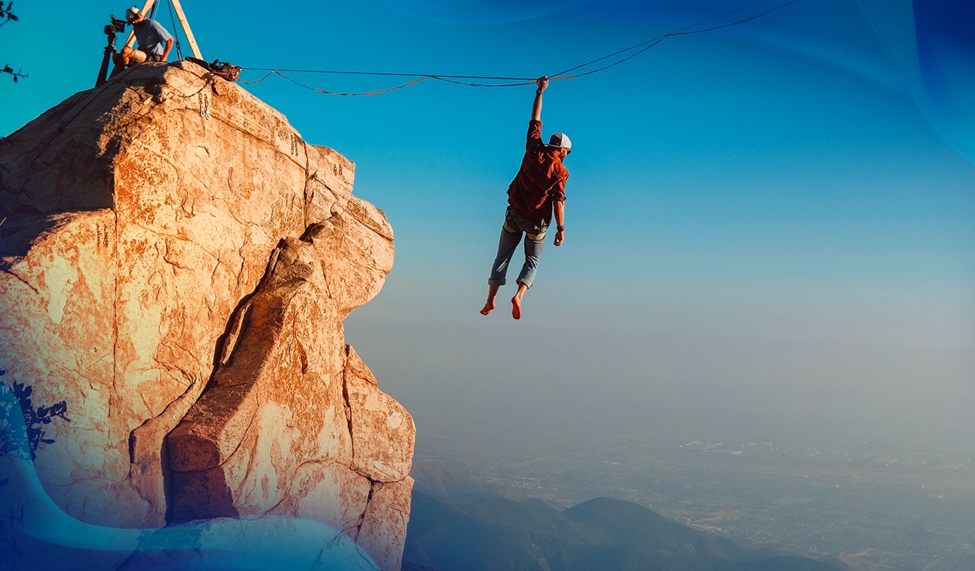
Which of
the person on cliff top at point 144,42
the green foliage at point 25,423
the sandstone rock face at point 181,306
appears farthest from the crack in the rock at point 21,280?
the person on cliff top at point 144,42

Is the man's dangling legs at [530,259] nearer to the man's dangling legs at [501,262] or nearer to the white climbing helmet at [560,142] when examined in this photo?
the man's dangling legs at [501,262]

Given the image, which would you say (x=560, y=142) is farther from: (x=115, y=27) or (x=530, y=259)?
(x=115, y=27)

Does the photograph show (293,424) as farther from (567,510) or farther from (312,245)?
(567,510)

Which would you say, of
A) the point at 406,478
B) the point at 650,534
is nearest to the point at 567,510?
the point at 650,534

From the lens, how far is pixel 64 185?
473 inches

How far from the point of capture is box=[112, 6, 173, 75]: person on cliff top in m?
14.9

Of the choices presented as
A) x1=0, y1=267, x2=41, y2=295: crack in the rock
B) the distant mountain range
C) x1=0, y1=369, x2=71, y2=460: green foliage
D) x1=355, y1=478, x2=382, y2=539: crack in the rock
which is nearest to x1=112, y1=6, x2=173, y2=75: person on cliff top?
x1=0, y1=267, x2=41, y2=295: crack in the rock

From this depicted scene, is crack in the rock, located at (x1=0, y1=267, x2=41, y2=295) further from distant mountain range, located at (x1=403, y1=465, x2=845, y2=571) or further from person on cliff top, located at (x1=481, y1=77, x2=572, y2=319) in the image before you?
distant mountain range, located at (x1=403, y1=465, x2=845, y2=571)

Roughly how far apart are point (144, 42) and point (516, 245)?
9366 mm

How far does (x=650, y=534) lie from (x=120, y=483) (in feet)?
575

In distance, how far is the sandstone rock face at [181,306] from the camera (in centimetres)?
1055

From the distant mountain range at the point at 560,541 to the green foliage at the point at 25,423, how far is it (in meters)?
122

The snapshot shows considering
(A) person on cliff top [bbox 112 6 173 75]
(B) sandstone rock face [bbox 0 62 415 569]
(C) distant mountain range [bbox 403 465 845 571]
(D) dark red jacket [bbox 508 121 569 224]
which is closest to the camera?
(B) sandstone rock face [bbox 0 62 415 569]

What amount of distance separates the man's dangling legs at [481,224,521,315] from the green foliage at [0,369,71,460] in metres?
7.74
